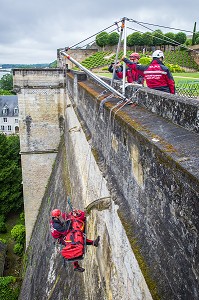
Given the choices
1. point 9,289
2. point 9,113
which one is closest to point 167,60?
point 9,289

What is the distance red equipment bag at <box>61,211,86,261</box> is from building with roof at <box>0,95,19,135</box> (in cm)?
4470

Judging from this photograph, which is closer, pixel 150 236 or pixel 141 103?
pixel 150 236

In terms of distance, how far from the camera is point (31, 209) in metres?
15.4

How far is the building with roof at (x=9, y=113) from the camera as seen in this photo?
1847 inches

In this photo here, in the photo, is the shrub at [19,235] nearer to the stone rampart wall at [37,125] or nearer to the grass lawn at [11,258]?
the grass lawn at [11,258]

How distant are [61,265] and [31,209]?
8.71 m

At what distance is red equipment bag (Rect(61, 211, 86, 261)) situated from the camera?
4227 mm

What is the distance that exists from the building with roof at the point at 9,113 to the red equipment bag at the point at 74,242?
147ft

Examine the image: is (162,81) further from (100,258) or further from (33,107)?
(33,107)

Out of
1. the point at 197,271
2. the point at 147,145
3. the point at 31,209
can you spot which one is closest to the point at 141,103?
the point at 147,145

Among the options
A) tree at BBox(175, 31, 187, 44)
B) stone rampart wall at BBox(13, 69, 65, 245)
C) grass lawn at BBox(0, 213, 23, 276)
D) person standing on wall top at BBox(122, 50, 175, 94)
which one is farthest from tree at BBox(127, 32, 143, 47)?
person standing on wall top at BBox(122, 50, 175, 94)

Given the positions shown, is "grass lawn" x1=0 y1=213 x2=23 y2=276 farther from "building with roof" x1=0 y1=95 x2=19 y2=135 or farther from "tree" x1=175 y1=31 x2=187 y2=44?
"tree" x1=175 y1=31 x2=187 y2=44

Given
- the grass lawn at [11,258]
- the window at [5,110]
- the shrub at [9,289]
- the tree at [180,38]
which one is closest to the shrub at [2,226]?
the grass lawn at [11,258]

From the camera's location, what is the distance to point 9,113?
1905 inches
